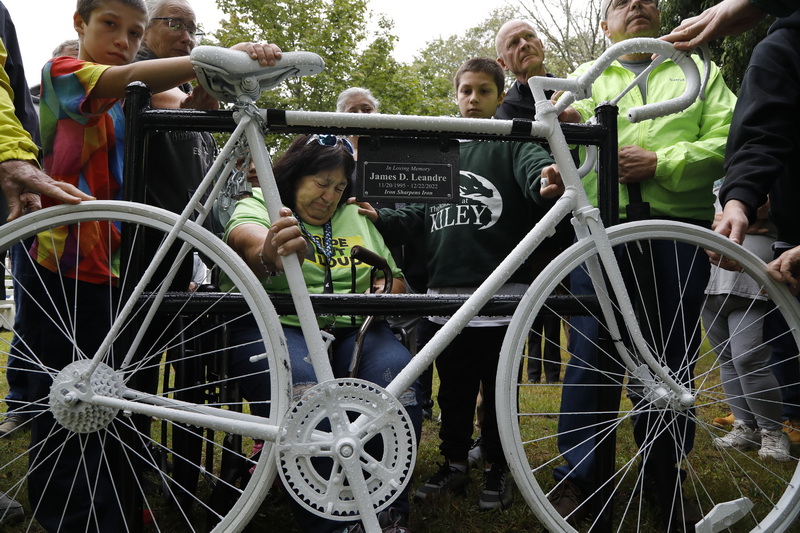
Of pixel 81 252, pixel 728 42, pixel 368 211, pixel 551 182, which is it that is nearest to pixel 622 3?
pixel 551 182

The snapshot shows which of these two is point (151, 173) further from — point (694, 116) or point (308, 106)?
point (308, 106)

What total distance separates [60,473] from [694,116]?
2.66 meters

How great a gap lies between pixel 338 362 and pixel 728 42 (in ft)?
23.9

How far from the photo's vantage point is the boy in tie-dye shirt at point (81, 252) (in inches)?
80.8

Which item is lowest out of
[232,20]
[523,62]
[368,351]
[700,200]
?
[368,351]

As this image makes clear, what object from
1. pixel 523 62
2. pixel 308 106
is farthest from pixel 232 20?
pixel 523 62

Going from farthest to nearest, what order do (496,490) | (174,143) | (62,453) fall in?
(496,490) → (174,143) → (62,453)

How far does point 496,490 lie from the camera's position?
108 inches

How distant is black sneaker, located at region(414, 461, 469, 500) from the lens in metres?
2.81

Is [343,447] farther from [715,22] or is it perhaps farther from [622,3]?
[622,3]

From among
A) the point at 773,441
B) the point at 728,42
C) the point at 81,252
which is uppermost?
the point at 728,42

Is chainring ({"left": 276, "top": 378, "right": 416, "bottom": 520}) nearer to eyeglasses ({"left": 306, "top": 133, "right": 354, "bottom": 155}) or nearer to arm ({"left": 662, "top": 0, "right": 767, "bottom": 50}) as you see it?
eyeglasses ({"left": 306, "top": 133, "right": 354, "bottom": 155})

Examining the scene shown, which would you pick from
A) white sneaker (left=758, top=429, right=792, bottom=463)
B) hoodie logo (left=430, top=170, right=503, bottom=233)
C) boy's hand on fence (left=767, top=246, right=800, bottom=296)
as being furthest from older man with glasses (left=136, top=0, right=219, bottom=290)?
white sneaker (left=758, top=429, right=792, bottom=463)

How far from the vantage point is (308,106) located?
15312mm
